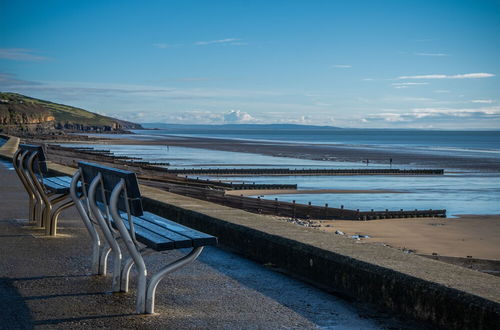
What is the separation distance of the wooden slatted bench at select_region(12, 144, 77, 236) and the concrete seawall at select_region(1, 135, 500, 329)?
1.70 m

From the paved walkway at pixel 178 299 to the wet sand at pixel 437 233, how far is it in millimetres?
10526

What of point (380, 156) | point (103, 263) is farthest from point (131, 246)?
point (380, 156)

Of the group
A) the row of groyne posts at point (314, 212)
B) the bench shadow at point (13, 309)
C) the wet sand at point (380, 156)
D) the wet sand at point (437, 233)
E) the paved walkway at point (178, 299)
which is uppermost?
the wet sand at point (380, 156)

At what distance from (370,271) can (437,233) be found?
1550cm

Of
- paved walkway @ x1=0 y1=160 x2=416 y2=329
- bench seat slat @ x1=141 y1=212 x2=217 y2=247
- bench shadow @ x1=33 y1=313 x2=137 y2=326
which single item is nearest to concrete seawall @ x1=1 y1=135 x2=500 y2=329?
Answer: paved walkway @ x1=0 y1=160 x2=416 y2=329

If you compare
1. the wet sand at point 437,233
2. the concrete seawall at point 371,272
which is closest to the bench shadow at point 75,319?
the concrete seawall at point 371,272

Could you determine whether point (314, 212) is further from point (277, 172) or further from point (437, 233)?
point (277, 172)

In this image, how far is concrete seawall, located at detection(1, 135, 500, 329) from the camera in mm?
4391

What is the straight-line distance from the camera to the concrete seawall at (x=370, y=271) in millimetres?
4391

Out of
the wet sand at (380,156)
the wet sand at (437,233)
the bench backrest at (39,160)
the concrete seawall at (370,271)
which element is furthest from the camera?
the wet sand at (380,156)

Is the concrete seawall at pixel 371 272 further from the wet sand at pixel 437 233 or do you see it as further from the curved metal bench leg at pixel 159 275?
the wet sand at pixel 437 233

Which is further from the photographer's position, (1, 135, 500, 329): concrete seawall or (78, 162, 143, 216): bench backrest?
(78, 162, 143, 216): bench backrest

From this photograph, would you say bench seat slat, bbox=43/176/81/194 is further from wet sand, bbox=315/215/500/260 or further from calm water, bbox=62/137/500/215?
calm water, bbox=62/137/500/215

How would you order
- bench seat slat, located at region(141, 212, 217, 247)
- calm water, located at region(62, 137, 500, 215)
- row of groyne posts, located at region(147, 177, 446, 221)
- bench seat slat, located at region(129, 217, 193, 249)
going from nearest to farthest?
bench seat slat, located at region(129, 217, 193, 249)
bench seat slat, located at region(141, 212, 217, 247)
row of groyne posts, located at region(147, 177, 446, 221)
calm water, located at region(62, 137, 500, 215)
